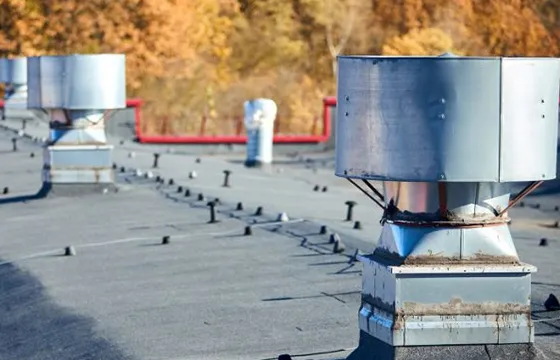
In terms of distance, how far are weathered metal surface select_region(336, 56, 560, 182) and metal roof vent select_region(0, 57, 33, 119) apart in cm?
3189

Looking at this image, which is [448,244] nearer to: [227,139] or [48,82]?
[48,82]

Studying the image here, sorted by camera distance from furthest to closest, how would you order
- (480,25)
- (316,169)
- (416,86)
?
1. (480,25)
2. (316,169)
3. (416,86)

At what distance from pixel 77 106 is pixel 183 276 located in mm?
9361

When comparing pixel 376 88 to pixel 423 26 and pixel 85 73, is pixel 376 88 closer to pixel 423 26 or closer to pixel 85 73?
pixel 85 73

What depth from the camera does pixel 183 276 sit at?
1507 cm

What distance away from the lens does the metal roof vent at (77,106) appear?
945 inches

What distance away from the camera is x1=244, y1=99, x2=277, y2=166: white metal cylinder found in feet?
124

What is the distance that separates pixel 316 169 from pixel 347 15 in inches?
1542

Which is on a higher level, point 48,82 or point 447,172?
point 48,82

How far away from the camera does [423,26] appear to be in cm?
8312

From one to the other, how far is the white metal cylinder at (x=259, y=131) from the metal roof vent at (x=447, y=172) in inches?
1097

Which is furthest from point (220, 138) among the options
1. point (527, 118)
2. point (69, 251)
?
point (527, 118)

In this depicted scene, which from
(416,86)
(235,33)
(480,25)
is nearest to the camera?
(416,86)

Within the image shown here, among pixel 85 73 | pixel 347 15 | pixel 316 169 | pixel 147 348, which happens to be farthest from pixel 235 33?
pixel 147 348
